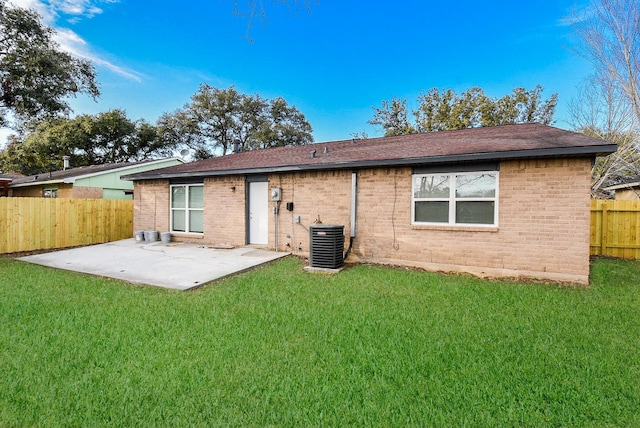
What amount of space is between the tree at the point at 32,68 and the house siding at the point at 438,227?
19.9ft

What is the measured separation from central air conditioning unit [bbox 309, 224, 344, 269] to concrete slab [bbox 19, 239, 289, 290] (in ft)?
4.59

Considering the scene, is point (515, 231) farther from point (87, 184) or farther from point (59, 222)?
point (87, 184)

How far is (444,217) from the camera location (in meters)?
7.38

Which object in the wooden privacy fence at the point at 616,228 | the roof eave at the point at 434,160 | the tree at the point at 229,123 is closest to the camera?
the roof eave at the point at 434,160

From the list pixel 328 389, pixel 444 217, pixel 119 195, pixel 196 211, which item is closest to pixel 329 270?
pixel 444 217

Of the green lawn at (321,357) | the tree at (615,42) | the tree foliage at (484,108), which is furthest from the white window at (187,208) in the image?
the tree foliage at (484,108)

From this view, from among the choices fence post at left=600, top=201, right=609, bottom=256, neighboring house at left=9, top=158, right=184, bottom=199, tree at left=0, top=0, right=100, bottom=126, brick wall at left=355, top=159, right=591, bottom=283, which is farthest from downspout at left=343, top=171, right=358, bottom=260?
neighboring house at left=9, top=158, right=184, bottom=199

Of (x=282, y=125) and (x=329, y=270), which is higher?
(x=282, y=125)

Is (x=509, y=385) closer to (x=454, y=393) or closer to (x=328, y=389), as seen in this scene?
(x=454, y=393)

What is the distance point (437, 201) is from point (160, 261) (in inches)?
281

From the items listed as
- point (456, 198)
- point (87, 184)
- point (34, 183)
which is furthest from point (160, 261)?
point (34, 183)

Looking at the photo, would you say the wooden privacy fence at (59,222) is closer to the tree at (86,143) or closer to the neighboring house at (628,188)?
the tree at (86,143)

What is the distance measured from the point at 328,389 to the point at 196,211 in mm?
9551

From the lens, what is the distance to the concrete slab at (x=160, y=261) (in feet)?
21.7
